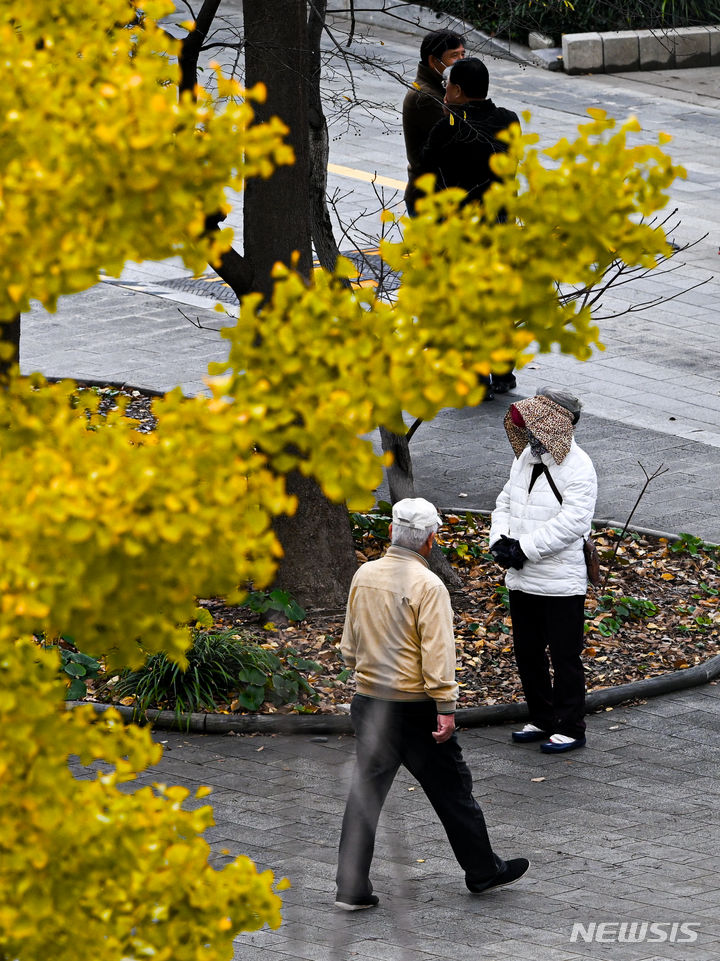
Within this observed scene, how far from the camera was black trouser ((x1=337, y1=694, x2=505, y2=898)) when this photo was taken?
6152 millimetres

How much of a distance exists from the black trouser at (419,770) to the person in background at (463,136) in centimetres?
542

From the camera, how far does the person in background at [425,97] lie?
1130 centimetres

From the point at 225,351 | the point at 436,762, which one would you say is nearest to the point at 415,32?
the point at 225,351

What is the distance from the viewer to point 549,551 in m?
7.32

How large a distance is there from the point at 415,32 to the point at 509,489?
741 inches

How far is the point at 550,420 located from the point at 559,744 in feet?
5.17

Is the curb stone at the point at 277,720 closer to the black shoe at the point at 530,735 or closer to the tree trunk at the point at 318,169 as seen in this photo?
the black shoe at the point at 530,735

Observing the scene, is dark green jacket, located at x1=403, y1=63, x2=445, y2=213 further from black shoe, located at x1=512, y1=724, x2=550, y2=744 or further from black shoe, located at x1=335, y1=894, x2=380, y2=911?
black shoe, located at x1=335, y1=894, x2=380, y2=911

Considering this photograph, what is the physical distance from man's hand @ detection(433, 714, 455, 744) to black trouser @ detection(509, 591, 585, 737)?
4.74ft

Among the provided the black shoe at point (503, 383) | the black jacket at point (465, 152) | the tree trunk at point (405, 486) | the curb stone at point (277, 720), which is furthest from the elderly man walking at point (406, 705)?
the black shoe at point (503, 383)

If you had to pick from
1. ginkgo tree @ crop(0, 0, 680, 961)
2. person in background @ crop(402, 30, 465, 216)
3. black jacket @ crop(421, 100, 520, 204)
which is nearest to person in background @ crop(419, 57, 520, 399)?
black jacket @ crop(421, 100, 520, 204)

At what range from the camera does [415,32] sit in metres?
25.0

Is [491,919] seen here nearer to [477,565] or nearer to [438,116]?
[477,565]

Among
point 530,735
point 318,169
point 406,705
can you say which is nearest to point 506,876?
point 406,705
